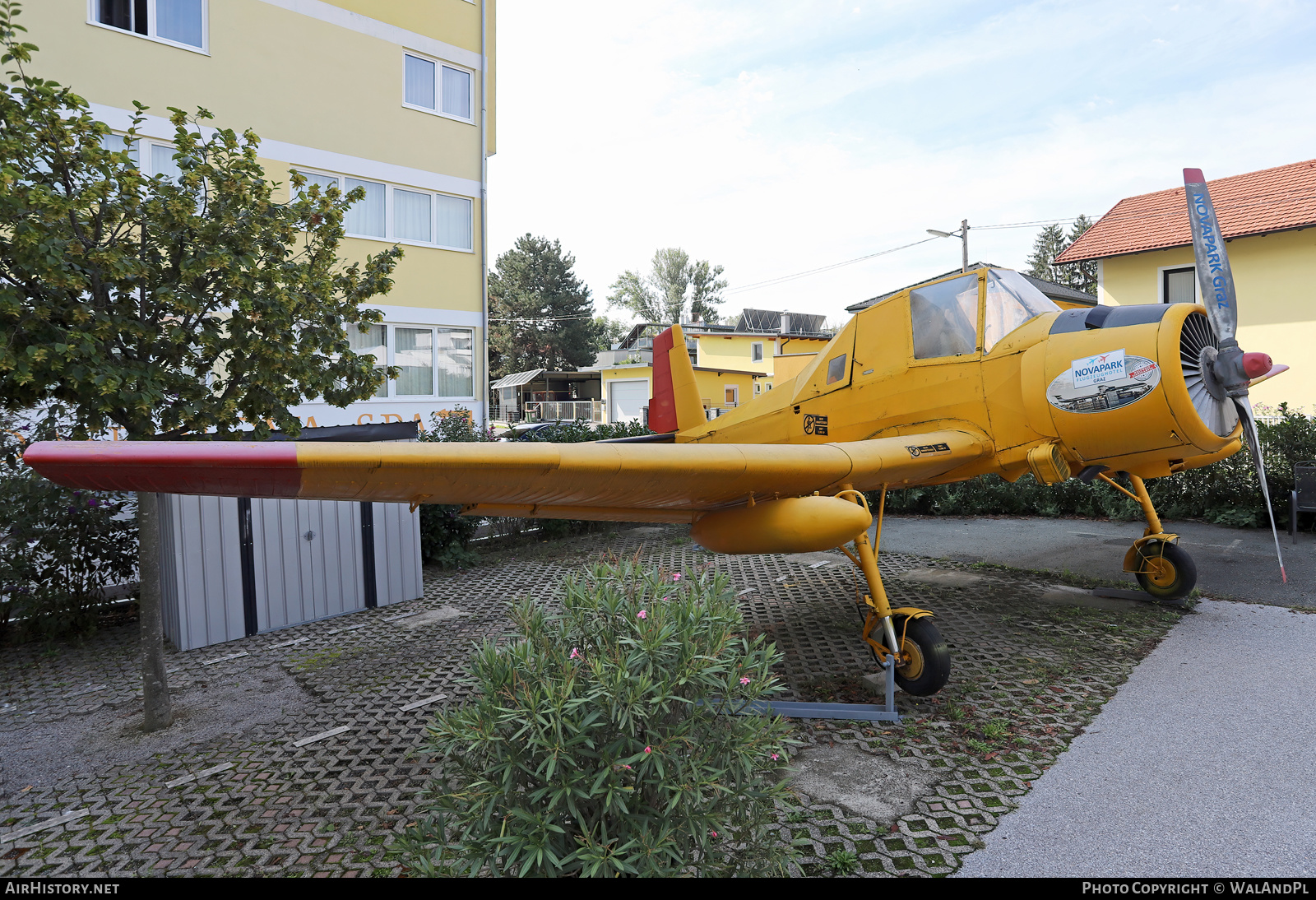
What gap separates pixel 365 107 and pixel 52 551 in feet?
33.1

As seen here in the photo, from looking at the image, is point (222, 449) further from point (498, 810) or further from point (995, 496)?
point (995, 496)

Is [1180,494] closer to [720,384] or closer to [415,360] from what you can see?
[415,360]

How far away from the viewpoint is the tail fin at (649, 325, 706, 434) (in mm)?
8961

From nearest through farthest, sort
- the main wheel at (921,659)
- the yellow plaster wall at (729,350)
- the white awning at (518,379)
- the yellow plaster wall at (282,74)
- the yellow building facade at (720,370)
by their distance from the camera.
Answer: the main wheel at (921,659) < the yellow plaster wall at (282,74) < the yellow building facade at (720,370) < the yellow plaster wall at (729,350) < the white awning at (518,379)

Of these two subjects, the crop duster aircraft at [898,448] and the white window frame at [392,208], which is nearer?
the crop duster aircraft at [898,448]

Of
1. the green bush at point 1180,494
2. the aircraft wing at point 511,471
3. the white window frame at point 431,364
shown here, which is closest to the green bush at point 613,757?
the aircraft wing at point 511,471

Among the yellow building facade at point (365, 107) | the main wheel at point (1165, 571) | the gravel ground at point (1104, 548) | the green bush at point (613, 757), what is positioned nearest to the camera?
the green bush at point (613, 757)

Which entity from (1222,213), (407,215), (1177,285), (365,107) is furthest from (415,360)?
(1222,213)

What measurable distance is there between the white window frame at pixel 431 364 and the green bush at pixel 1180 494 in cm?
945

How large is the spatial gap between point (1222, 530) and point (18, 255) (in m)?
13.8

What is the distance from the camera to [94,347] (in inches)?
150

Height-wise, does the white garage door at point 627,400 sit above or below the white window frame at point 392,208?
below

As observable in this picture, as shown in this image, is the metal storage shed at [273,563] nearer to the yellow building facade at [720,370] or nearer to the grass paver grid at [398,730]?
the grass paver grid at [398,730]

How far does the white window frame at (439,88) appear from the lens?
43.2 feet
